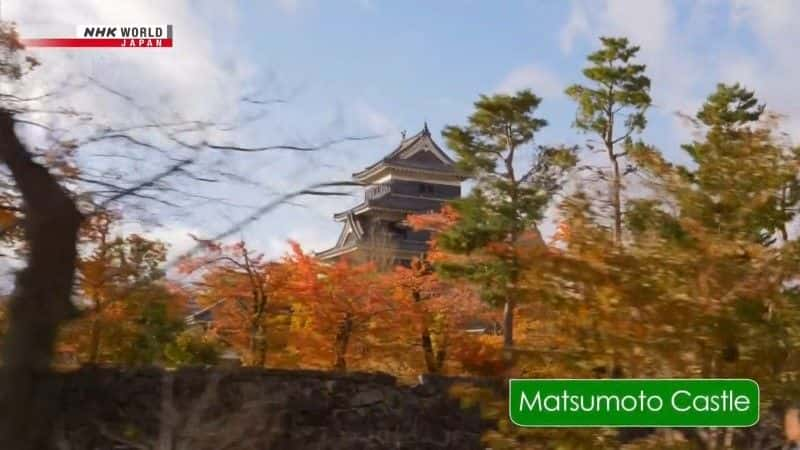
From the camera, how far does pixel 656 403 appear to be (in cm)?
344

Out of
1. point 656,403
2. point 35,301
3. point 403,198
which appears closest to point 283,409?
point 656,403

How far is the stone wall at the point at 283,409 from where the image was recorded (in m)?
8.01

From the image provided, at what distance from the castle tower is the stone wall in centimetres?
639

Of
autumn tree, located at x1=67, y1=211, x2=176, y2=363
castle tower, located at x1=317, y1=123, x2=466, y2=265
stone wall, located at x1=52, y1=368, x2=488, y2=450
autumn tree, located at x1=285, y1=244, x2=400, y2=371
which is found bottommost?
stone wall, located at x1=52, y1=368, x2=488, y2=450

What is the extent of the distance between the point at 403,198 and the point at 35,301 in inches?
638

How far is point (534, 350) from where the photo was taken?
3689 mm

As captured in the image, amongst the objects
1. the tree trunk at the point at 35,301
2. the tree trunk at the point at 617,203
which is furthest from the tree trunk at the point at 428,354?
the tree trunk at the point at 35,301

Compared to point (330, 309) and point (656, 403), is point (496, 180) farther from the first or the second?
point (656, 403)

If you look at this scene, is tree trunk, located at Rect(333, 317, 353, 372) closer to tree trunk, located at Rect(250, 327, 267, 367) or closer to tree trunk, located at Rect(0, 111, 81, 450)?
tree trunk, located at Rect(250, 327, 267, 367)

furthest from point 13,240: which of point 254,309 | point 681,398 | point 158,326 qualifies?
point 254,309

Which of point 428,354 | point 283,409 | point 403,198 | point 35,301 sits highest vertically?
point 403,198

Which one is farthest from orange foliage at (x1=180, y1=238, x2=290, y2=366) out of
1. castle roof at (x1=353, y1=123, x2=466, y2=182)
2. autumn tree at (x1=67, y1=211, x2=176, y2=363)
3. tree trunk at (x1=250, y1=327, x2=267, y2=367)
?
castle roof at (x1=353, y1=123, x2=466, y2=182)

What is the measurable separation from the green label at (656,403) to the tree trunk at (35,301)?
196 centimetres

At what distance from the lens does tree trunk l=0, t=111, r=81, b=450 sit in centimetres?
209
